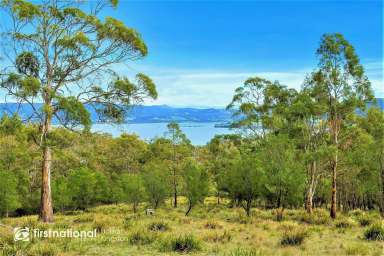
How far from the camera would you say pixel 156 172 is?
39.2 m

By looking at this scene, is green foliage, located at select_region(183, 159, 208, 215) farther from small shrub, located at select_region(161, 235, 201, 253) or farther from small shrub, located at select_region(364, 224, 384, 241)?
small shrub, located at select_region(161, 235, 201, 253)

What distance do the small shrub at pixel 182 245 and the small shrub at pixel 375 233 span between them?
255 inches

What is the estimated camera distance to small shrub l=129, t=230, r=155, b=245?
10141 millimetres

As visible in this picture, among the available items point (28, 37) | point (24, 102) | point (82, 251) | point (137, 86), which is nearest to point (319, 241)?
point (82, 251)

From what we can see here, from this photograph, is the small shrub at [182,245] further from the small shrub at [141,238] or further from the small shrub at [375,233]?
the small shrub at [375,233]

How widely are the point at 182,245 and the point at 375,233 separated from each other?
7113 millimetres

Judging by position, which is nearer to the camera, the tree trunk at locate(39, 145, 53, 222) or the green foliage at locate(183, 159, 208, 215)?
the tree trunk at locate(39, 145, 53, 222)

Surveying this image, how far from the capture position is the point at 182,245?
31.4 feet

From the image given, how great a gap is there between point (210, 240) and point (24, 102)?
1048cm

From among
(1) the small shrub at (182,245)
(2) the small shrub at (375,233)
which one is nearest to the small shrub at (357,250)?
(2) the small shrub at (375,233)

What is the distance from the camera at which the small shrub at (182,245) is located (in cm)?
941

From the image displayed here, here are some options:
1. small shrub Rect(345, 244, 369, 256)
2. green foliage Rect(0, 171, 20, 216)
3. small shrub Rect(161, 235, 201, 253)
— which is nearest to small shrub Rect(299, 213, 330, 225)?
small shrub Rect(345, 244, 369, 256)

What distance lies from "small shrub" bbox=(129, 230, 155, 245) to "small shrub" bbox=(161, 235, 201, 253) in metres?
0.74

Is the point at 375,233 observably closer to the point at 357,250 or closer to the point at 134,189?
the point at 357,250
